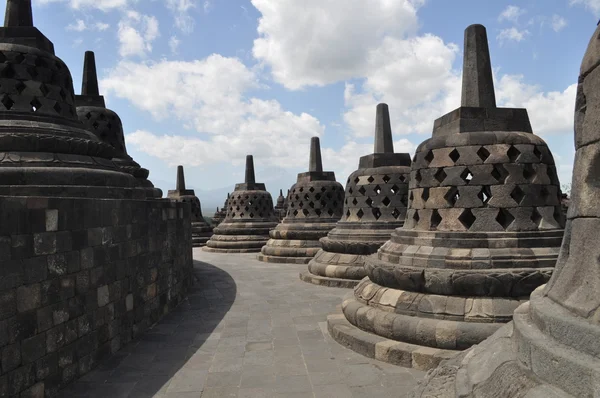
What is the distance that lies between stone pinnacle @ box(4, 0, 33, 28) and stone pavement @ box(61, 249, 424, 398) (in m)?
A: 4.99

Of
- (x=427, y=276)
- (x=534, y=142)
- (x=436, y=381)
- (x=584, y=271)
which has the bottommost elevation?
(x=436, y=381)

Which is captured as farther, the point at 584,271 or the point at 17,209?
the point at 17,209

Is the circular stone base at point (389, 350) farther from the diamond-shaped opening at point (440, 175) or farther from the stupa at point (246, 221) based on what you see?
the stupa at point (246, 221)

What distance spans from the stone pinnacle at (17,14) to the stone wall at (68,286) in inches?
134

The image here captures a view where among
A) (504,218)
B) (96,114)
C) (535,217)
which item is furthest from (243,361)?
(96,114)

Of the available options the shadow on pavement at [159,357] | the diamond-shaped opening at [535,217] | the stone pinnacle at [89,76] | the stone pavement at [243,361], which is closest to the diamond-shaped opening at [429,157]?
the diamond-shaped opening at [535,217]

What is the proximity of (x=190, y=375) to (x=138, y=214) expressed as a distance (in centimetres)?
248

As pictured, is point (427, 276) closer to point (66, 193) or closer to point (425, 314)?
point (425, 314)

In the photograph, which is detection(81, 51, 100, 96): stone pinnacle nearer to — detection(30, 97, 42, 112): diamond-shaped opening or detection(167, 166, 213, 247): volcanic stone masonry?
detection(30, 97, 42, 112): diamond-shaped opening

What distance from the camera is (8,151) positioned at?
209 inches

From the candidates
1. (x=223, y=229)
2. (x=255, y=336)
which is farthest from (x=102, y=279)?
(x=223, y=229)

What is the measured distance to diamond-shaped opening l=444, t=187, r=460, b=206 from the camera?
510 cm

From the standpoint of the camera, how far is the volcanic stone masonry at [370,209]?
9.20 m

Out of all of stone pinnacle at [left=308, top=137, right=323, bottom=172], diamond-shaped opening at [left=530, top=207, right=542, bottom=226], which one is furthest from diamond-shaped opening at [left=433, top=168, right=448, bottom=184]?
stone pinnacle at [left=308, top=137, right=323, bottom=172]
